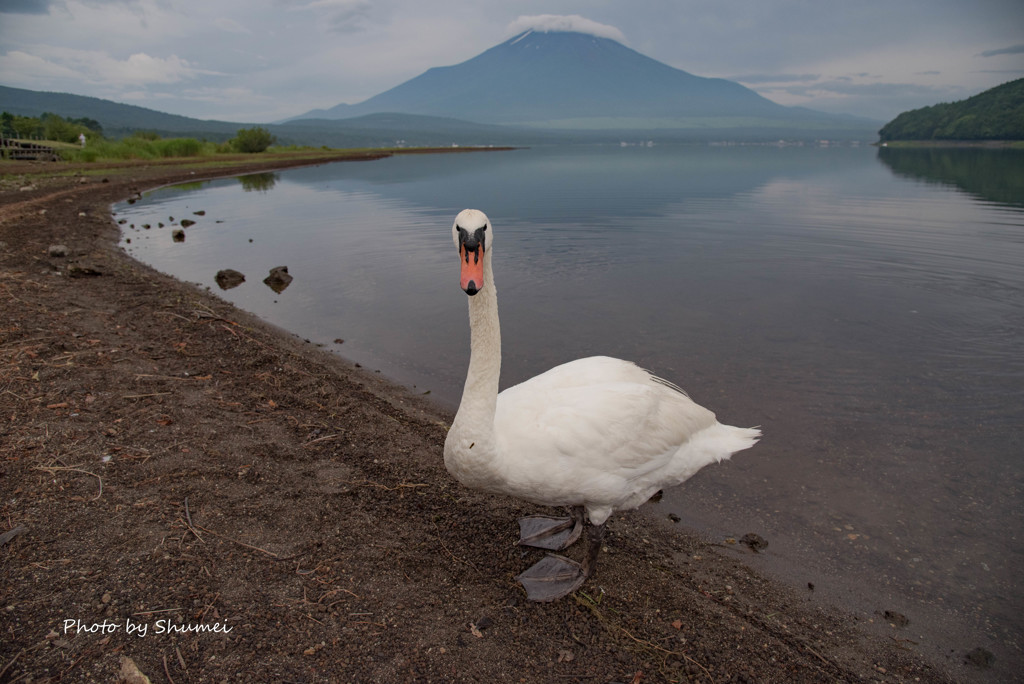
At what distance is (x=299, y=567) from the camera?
12.9 ft

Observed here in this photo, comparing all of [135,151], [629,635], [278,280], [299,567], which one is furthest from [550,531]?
[135,151]

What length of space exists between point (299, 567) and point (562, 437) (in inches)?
78.5

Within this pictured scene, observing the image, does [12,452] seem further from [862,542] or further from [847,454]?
[847,454]

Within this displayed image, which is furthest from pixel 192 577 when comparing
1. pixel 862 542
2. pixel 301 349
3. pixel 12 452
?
pixel 301 349

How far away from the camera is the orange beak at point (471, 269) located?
12.2 ft

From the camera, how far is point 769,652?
3.80 m

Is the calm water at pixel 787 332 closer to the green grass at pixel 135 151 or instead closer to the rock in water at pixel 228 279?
the rock in water at pixel 228 279

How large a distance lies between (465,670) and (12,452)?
3.94 metres

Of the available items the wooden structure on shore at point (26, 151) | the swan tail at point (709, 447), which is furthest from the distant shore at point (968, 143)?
the wooden structure on shore at point (26, 151)

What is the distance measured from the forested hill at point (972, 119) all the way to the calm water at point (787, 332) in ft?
370

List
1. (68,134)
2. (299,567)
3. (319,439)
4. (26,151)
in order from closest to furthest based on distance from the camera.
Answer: (299,567)
(319,439)
(26,151)
(68,134)

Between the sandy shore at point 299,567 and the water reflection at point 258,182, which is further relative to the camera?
the water reflection at point 258,182

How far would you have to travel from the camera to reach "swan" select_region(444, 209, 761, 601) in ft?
13.5

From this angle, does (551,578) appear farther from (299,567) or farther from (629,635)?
(299,567)
